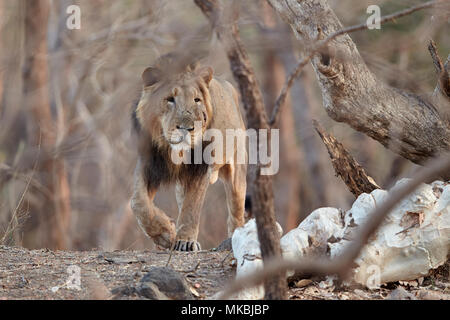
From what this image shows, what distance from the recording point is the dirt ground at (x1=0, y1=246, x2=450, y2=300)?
400 centimetres

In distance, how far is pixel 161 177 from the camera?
20.7 ft

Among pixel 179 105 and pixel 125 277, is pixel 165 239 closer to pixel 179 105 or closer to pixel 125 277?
pixel 179 105

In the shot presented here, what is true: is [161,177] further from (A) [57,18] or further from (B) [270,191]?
(A) [57,18]

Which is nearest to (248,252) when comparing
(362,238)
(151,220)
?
(362,238)

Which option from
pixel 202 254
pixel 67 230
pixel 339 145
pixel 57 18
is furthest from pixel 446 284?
pixel 57 18

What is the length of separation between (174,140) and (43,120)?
858cm

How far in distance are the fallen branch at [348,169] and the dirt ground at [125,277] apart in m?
0.94

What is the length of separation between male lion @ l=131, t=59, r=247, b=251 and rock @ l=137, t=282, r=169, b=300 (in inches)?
76.7

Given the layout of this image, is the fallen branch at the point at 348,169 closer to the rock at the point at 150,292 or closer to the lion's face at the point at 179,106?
the lion's face at the point at 179,106

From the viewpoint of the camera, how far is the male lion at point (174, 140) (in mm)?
5652

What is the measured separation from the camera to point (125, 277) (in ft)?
14.3

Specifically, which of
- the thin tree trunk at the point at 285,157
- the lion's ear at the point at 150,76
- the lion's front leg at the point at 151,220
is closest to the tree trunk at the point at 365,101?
the lion's ear at the point at 150,76

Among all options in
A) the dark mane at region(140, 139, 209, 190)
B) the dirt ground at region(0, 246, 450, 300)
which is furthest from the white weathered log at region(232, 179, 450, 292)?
the dark mane at region(140, 139, 209, 190)

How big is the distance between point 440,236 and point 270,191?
1721mm
